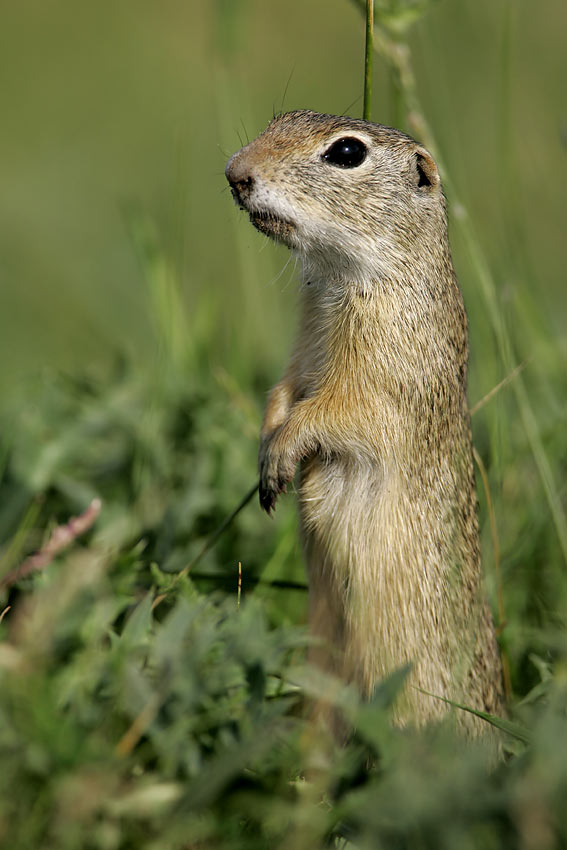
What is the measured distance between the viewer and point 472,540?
2.96 m

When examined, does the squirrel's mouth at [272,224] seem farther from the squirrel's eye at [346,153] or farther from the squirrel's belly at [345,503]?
the squirrel's belly at [345,503]

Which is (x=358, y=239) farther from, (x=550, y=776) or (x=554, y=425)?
(x=550, y=776)

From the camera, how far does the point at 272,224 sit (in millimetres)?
2748

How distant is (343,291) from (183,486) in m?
1.13

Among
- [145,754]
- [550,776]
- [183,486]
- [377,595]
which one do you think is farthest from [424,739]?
[183,486]

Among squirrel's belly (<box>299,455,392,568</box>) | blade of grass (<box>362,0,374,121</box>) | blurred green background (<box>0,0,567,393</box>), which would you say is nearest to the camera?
blade of grass (<box>362,0,374,121</box>)

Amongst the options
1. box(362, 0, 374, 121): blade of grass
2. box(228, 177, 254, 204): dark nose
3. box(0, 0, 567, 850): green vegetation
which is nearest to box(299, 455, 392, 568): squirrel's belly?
box(0, 0, 567, 850): green vegetation

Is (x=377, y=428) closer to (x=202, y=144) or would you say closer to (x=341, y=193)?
(x=341, y=193)

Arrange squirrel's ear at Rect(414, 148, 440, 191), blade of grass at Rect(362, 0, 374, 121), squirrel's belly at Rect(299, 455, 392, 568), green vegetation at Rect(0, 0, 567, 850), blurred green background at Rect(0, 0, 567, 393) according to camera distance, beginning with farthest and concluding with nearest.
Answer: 1. blurred green background at Rect(0, 0, 567, 393)
2. squirrel's ear at Rect(414, 148, 440, 191)
3. squirrel's belly at Rect(299, 455, 392, 568)
4. blade of grass at Rect(362, 0, 374, 121)
5. green vegetation at Rect(0, 0, 567, 850)

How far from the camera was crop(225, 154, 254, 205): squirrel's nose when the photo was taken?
2693mm

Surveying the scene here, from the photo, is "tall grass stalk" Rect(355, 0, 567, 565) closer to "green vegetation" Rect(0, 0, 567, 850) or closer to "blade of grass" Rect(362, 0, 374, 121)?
"green vegetation" Rect(0, 0, 567, 850)

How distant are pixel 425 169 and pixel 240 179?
670 mm

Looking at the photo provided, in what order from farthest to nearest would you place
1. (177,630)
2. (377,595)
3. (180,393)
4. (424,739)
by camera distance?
(180,393) < (377,595) < (177,630) < (424,739)

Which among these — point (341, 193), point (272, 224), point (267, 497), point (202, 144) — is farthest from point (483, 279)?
point (202, 144)
